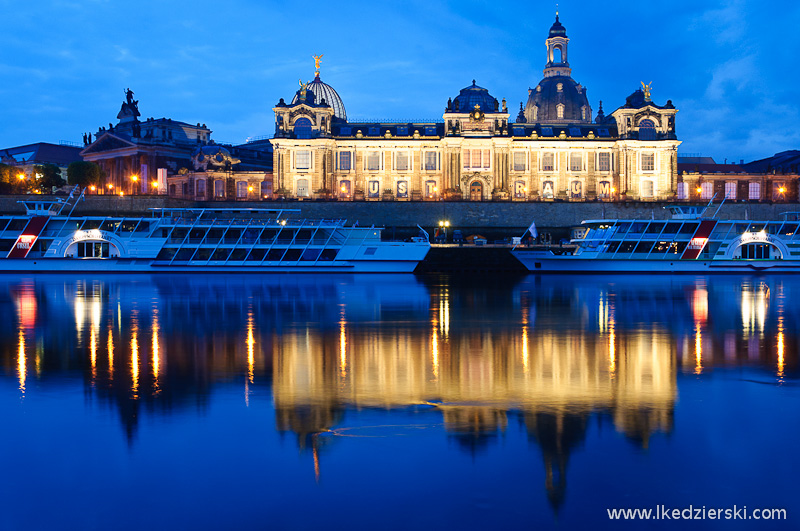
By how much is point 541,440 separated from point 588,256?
42.3 meters

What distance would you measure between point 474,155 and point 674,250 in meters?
40.1

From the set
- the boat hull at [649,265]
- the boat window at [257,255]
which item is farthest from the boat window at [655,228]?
the boat window at [257,255]

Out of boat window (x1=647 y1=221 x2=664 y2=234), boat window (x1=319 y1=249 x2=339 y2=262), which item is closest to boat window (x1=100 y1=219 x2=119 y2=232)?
boat window (x1=319 y1=249 x2=339 y2=262)

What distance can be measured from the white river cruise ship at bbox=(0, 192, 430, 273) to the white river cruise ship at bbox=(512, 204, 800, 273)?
10.8m

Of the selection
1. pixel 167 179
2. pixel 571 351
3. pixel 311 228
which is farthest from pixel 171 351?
pixel 167 179

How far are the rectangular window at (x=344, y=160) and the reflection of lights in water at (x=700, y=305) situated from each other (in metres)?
59.0

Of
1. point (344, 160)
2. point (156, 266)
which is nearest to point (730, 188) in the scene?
point (344, 160)

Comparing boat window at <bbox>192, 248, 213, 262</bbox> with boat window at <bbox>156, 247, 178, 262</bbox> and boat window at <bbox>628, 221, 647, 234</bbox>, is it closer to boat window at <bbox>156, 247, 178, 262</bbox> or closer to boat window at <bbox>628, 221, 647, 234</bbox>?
boat window at <bbox>156, 247, 178, 262</bbox>

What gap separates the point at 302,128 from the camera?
88.4 meters

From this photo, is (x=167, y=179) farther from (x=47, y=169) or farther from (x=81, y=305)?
(x=81, y=305)

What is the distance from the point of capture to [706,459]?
29.9 feet

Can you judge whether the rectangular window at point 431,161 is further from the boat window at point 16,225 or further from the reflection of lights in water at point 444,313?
the reflection of lights in water at point 444,313

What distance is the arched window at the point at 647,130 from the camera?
8912cm

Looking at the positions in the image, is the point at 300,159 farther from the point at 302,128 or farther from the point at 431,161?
the point at 431,161
